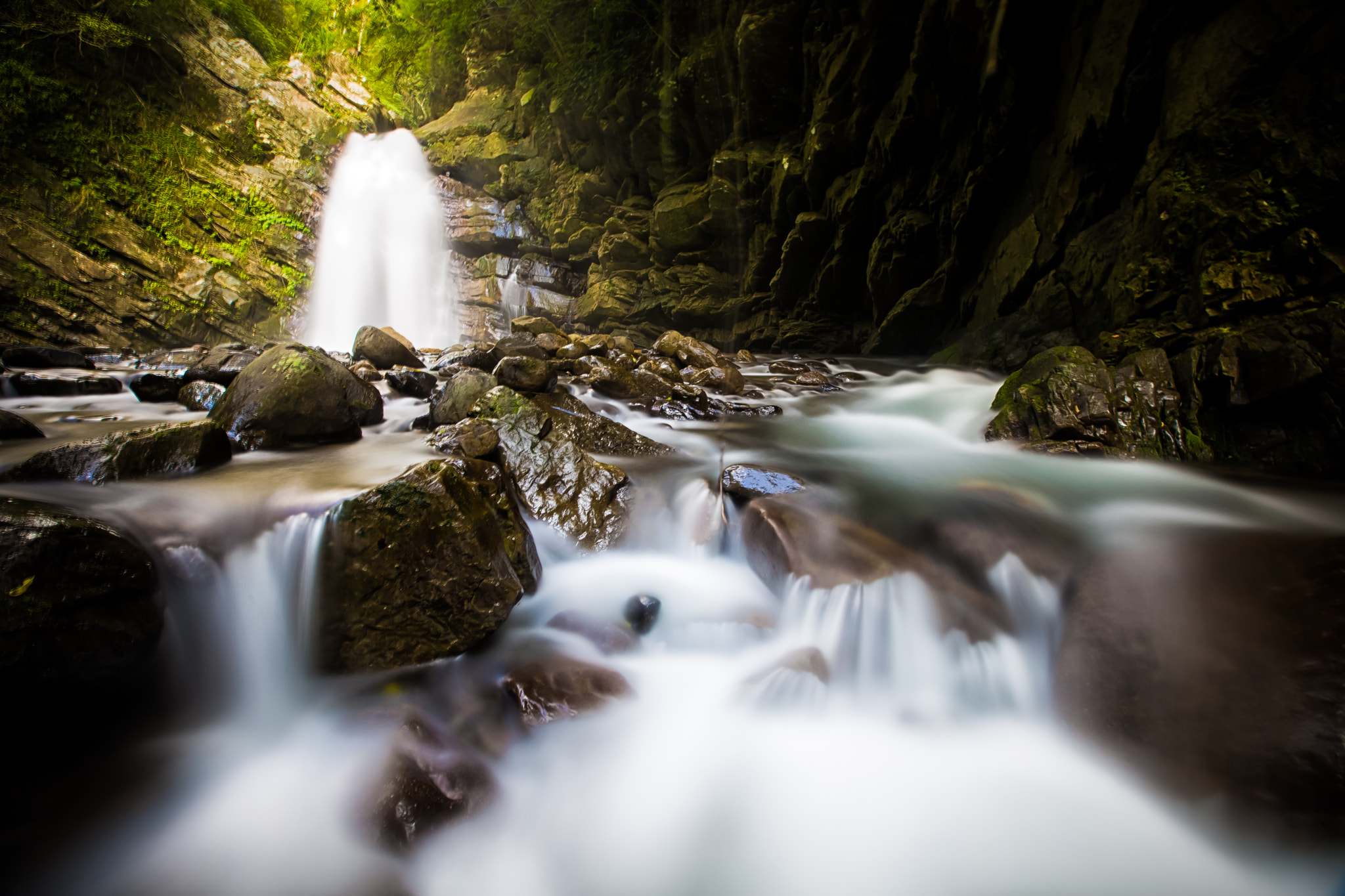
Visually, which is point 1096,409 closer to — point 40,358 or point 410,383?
point 410,383

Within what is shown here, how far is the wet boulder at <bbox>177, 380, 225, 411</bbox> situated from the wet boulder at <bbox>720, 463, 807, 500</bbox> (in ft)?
19.5

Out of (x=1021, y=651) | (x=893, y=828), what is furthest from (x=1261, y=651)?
(x=893, y=828)

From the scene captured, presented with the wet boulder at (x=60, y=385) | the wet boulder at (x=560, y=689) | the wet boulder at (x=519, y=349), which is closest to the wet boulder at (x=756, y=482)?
the wet boulder at (x=560, y=689)

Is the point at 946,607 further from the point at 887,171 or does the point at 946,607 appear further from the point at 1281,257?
the point at 887,171

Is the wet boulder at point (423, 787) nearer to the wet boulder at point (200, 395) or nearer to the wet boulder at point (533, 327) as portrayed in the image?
the wet boulder at point (200, 395)

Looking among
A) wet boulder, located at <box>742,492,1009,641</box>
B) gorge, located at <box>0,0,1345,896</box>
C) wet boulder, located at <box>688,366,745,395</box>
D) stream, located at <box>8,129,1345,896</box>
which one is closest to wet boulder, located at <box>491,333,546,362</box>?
gorge, located at <box>0,0,1345,896</box>

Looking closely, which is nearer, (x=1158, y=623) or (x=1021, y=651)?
(x=1158, y=623)

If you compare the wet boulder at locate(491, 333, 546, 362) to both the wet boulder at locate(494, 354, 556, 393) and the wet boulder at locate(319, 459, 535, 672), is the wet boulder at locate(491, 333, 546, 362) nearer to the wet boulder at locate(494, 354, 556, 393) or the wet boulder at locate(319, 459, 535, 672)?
the wet boulder at locate(494, 354, 556, 393)

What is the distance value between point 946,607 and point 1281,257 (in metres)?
4.48

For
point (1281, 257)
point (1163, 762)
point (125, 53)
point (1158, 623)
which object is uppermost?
point (125, 53)

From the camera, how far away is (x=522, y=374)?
591cm

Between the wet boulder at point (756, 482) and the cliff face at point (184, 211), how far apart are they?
16655 millimetres

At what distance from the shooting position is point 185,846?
5.33 feet

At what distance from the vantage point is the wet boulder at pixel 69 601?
1630mm
